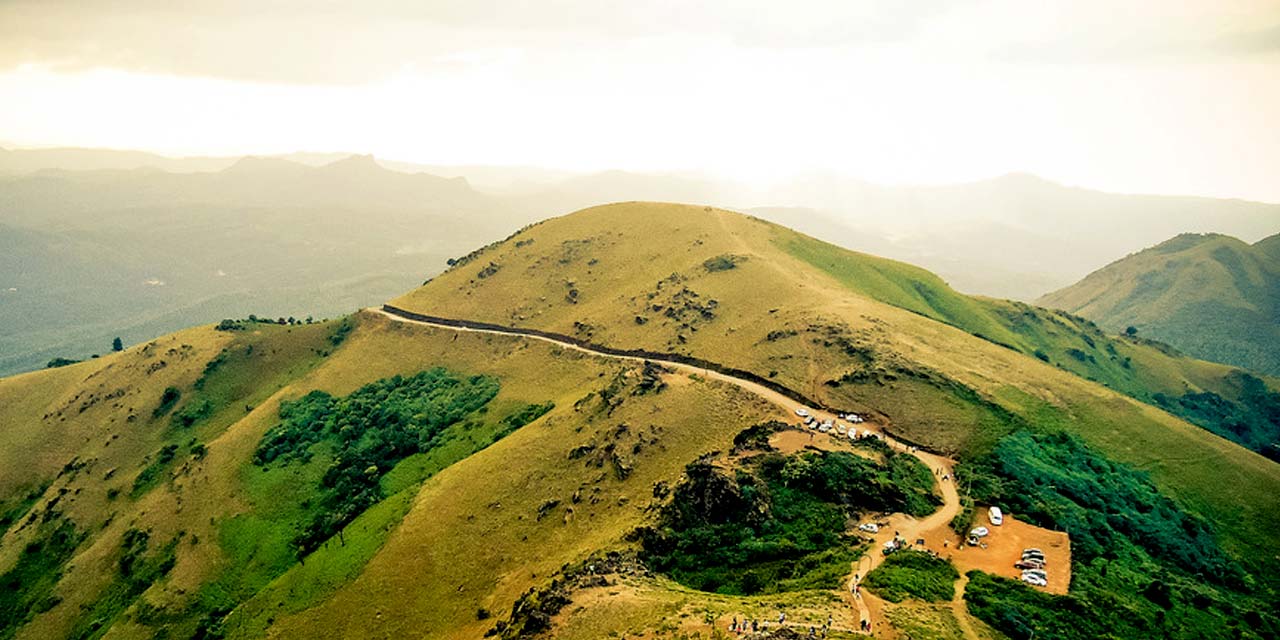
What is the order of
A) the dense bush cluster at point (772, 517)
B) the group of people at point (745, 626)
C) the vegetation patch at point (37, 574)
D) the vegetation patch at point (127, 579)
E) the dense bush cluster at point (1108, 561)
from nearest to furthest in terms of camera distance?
the group of people at point (745, 626) < the dense bush cluster at point (1108, 561) < the dense bush cluster at point (772, 517) < the vegetation patch at point (127, 579) < the vegetation patch at point (37, 574)

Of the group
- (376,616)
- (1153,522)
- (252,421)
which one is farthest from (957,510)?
(252,421)

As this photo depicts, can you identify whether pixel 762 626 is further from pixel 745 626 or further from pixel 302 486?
pixel 302 486

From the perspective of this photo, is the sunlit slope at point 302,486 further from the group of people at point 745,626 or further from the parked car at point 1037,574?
the parked car at point 1037,574

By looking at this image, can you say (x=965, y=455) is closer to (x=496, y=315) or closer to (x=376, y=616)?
(x=376, y=616)

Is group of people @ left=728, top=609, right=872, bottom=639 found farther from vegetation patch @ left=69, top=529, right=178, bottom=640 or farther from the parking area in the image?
vegetation patch @ left=69, top=529, right=178, bottom=640

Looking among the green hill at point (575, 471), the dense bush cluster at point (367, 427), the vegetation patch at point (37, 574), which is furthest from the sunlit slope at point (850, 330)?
the vegetation patch at point (37, 574)

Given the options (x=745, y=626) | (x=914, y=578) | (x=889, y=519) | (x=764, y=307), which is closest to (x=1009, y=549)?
(x=889, y=519)
